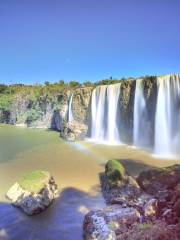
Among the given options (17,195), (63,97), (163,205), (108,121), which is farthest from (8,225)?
(63,97)

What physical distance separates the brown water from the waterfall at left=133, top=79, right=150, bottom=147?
131 inches

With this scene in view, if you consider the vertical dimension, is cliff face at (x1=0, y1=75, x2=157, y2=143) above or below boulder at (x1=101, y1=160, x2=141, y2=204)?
above

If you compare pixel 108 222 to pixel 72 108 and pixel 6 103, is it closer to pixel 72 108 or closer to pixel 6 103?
→ pixel 72 108

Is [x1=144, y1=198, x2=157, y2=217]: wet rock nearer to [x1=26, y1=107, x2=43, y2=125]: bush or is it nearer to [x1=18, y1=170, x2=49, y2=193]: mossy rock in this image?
[x1=18, y1=170, x2=49, y2=193]: mossy rock

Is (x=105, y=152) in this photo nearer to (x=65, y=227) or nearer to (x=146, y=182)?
(x=146, y=182)

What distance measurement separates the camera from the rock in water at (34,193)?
7.50 meters

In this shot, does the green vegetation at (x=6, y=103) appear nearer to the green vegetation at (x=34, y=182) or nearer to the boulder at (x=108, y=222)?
the green vegetation at (x=34, y=182)

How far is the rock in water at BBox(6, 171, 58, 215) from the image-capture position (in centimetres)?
750

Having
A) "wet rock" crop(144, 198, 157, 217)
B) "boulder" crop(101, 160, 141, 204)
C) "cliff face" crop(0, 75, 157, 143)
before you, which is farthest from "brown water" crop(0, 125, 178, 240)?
"cliff face" crop(0, 75, 157, 143)

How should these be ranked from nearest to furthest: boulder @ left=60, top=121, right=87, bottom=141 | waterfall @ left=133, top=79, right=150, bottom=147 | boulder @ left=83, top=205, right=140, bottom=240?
boulder @ left=83, top=205, right=140, bottom=240
waterfall @ left=133, top=79, right=150, bottom=147
boulder @ left=60, top=121, right=87, bottom=141

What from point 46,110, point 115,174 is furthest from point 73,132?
point 115,174

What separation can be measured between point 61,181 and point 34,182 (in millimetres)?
2087

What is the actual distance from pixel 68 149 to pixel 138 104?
22.5 feet

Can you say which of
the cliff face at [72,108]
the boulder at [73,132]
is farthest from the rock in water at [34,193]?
the boulder at [73,132]
